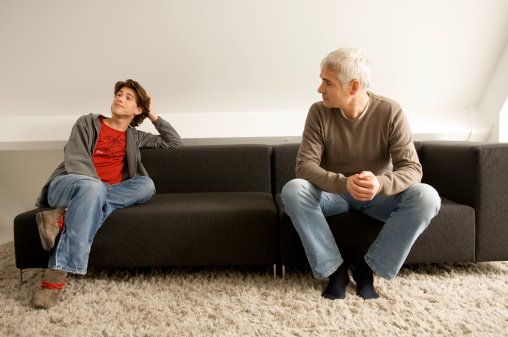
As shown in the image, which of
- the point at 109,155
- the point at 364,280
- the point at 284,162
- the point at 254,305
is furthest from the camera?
the point at 284,162

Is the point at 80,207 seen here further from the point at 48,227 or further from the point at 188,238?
the point at 188,238

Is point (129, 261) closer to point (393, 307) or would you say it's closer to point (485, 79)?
point (393, 307)

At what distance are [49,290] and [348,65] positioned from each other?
1501mm

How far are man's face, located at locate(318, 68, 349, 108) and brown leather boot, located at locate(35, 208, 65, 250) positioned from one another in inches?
49.0

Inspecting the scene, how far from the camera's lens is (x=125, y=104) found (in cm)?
221

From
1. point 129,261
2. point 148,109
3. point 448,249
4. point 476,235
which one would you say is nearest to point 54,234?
point 129,261

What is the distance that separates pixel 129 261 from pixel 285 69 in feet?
4.85

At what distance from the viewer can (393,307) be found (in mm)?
1516

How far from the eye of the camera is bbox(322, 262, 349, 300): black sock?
63.5 inches

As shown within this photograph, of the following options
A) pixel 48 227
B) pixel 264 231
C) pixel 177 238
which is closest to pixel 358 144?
pixel 264 231

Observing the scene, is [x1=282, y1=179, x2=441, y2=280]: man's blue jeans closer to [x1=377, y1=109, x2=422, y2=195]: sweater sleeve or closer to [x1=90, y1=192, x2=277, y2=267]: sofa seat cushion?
[x1=377, y1=109, x2=422, y2=195]: sweater sleeve

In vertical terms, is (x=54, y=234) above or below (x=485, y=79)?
below

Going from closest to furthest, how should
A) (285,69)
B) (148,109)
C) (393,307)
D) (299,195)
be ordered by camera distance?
(393,307) → (299,195) → (148,109) → (285,69)

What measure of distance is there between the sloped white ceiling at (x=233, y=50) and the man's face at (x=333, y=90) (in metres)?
0.77
